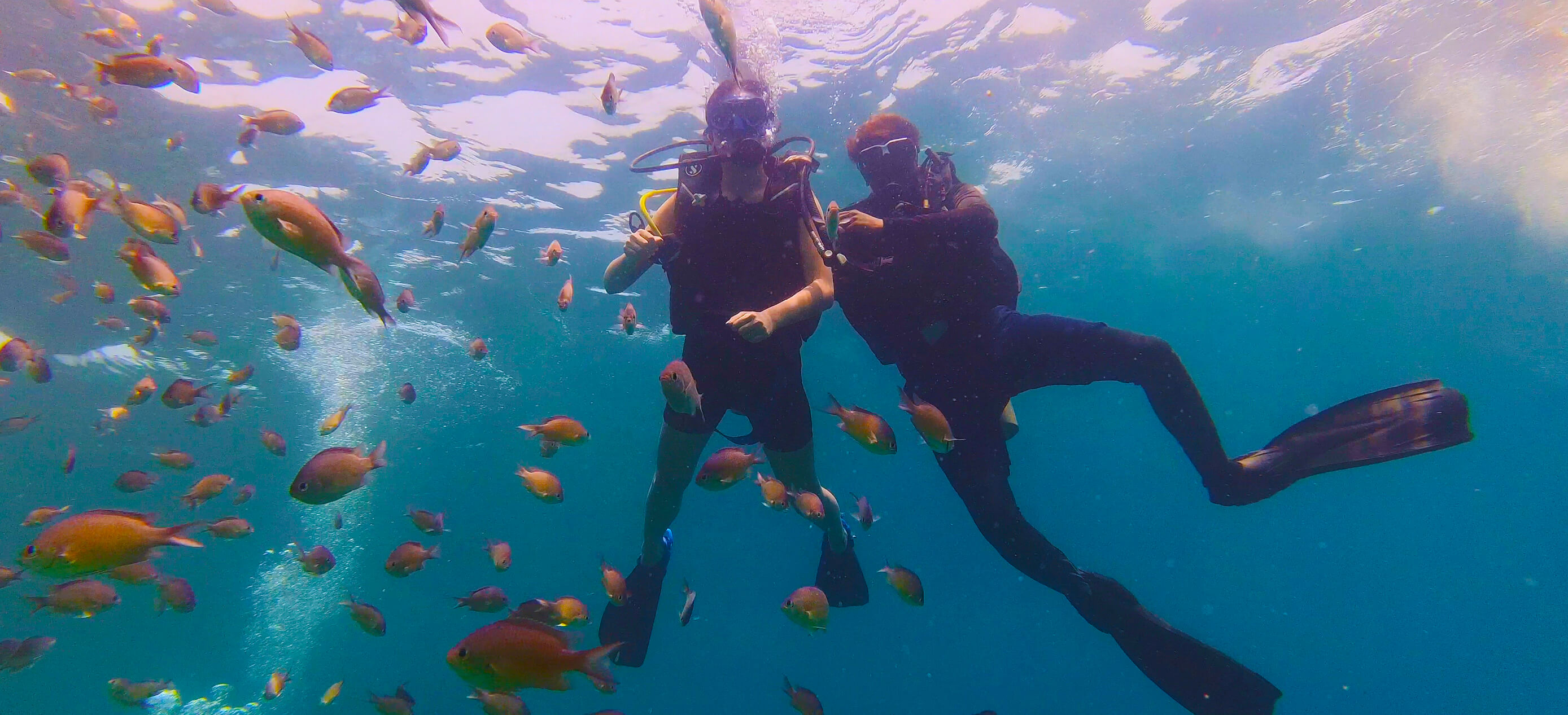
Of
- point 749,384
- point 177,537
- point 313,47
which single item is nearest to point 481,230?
point 313,47

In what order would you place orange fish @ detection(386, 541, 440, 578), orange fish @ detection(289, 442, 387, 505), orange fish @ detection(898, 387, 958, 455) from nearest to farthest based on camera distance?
orange fish @ detection(289, 442, 387, 505) → orange fish @ detection(898, 387, 958, 455) → orange fish @ detection(386, 541, 440, 578)

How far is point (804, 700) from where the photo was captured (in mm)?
6594

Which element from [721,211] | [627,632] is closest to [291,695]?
[627,632]

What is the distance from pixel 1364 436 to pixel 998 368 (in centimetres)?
271

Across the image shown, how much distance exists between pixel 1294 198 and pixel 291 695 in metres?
53.5

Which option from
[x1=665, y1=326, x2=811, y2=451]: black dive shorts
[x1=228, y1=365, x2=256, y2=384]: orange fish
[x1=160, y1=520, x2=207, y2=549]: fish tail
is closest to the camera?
[x1=160, y1=520, x2=207, y2=549]: fish tail

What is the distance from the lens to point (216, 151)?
13.2 metres

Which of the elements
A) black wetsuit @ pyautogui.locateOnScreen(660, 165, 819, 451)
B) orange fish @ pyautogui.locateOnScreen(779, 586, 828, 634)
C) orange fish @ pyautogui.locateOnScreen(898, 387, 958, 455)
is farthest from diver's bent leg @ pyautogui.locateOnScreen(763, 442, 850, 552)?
orange fish @ pyautogui.locateOnScreen(898, 387, 958, 455)

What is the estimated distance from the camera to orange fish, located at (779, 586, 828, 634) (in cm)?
539

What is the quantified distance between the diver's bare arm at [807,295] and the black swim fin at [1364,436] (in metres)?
3.55

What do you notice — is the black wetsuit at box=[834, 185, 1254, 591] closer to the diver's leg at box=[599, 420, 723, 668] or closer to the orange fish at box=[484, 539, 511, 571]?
the diver's leg at box=[599, 420, 723, 668]

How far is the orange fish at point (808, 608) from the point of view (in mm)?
5395

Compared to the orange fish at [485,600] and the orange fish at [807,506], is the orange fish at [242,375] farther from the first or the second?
the orange fish at [807,506]

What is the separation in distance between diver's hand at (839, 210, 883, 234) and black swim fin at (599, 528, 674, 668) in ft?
14.1
